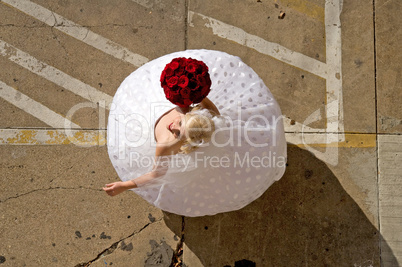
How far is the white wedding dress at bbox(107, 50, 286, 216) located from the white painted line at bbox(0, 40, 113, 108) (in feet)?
3.59

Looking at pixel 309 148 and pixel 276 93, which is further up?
pixel 276 93

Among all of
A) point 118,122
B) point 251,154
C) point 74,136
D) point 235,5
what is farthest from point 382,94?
point 74,136

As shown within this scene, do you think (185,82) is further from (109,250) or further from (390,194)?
(390,194)

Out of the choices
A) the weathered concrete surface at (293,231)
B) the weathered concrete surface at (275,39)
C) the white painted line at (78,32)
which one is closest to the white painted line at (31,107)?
the white painted line at (78,32)

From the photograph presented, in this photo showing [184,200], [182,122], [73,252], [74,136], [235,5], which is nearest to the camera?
[182,122]

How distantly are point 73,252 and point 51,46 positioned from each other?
8.17 ft

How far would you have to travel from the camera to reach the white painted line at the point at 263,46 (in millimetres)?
4301

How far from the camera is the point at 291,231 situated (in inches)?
154

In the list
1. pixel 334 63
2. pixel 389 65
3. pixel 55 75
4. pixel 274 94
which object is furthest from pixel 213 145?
pixel 389 65

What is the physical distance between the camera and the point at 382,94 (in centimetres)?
423

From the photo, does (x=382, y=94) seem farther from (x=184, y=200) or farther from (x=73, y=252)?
(x=73, y=252)

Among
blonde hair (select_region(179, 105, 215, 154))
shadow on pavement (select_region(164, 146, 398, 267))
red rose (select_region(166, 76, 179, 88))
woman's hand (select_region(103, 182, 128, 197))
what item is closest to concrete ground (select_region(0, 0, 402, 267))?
shadow on pavement (select_region(164, 146, 398, 267))

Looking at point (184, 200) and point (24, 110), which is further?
point (24, 110)

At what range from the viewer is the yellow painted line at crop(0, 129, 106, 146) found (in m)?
4.13
